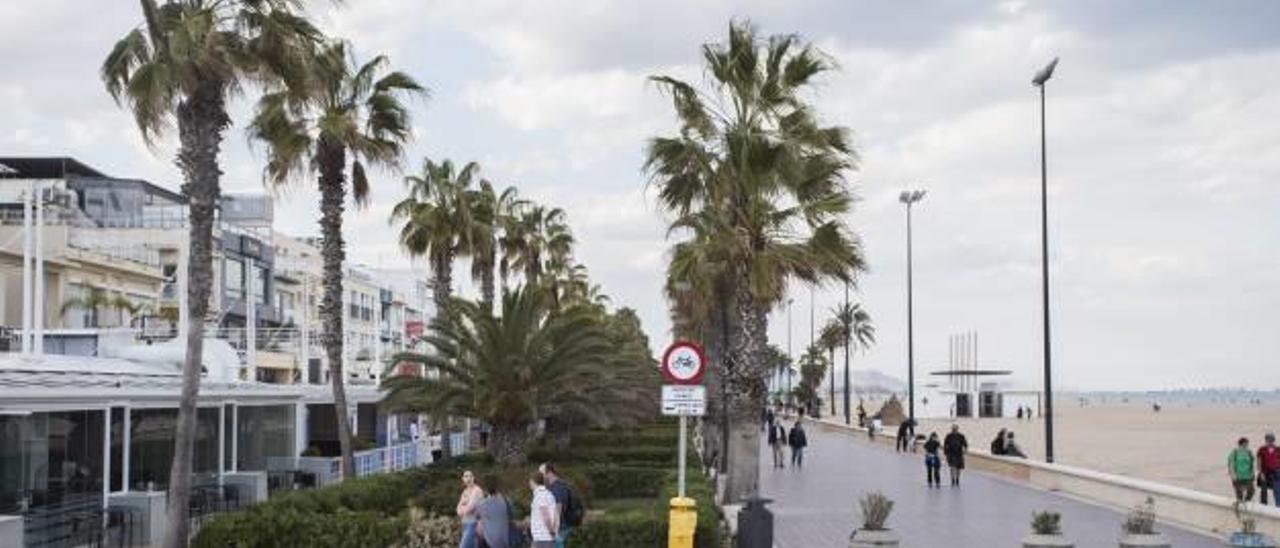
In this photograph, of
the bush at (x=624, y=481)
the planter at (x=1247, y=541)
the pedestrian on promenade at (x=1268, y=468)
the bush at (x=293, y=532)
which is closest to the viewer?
the planter at (x=1247, y=541)

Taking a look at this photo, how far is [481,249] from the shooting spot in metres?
42.4

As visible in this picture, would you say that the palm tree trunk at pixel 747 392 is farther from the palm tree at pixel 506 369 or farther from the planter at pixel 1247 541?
the planter at pixel 1247 541

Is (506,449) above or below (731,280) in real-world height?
below

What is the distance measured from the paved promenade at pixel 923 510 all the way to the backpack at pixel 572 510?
3.90 metres

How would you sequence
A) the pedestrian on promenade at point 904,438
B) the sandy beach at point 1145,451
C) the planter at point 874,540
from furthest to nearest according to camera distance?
the pedestrian on promenade at point 904,438 → the sandy beach at point 1145,451 → the planter at point 874,540

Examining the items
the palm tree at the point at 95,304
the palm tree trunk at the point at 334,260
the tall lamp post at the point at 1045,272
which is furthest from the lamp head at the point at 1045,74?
the palm tree at the point at 95,304

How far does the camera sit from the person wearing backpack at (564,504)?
17.5 meters

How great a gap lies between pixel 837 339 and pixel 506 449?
353ft

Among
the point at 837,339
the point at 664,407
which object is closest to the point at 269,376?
the point at 664,407

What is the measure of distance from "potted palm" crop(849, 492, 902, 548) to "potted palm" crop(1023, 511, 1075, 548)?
1.60 metres

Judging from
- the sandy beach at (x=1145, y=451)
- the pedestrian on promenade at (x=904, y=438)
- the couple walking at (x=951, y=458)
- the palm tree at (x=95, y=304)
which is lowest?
the sandy beach at (x=1145, y=451)

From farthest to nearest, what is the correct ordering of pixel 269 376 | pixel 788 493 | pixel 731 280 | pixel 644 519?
pixel 269 376
pixel 788 493
pixel 731 280
pixel 644 519

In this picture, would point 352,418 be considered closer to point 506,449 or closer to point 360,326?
point 506,449

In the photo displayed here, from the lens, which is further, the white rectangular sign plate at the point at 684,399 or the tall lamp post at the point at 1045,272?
the tall lamp post at the point at 1045,272
